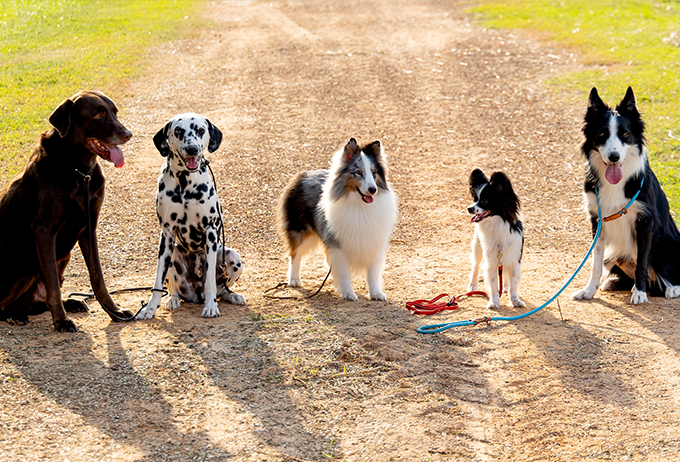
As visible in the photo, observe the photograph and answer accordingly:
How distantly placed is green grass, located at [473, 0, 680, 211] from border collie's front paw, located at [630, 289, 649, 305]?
339 centimetres

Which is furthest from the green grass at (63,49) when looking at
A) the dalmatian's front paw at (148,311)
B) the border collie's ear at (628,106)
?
the border collie's ear at (628,106)

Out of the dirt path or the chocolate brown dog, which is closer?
the dirt path

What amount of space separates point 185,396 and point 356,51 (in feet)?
49.8

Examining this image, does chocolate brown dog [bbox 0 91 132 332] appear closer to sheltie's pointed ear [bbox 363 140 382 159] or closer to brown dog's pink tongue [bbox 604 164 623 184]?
sheltie's pointed ear [bbox 363 140 382 159]

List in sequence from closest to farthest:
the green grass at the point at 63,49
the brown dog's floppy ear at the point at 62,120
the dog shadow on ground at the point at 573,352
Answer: the dog shadow on ground at the point at 573,352 < the brown dog's floppy ear at the point at 62,120 < the green grass at the point at 63,49

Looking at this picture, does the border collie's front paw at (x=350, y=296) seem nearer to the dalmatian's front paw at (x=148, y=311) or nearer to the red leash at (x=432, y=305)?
the red leash at (x=432, y=305)

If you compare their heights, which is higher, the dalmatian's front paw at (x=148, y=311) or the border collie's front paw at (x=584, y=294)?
the dalmatian's front paw at (x=148, y=311)

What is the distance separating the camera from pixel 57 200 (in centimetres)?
590

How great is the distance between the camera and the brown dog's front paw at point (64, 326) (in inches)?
239

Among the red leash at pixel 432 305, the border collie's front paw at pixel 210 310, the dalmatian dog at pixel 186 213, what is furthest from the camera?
the red leash at pixel 432 305

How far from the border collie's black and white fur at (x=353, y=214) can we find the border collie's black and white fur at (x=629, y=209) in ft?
6.58

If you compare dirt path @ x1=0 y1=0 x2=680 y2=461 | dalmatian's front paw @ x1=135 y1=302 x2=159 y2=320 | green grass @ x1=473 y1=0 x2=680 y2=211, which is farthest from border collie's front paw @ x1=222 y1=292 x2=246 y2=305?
green grass @ x1=473 y1=0 x2=680 y2=211

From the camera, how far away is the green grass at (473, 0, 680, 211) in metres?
12.8

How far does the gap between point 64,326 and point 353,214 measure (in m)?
2.79
